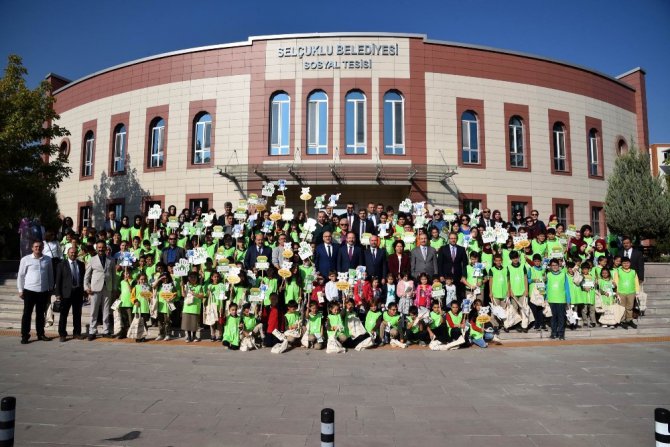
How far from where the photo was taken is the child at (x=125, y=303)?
10422mm

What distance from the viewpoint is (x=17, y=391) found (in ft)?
20.2

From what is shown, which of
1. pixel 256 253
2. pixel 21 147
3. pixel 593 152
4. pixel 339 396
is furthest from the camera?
pixel 593 152

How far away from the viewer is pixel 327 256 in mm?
10742

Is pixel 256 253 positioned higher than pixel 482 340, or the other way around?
pixel 256 253

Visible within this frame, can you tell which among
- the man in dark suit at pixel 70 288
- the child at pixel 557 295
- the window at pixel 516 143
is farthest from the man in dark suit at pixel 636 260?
the man in dark suit at pixel 70 288

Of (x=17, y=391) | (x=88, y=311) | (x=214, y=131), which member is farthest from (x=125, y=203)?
(x=17, y=391)

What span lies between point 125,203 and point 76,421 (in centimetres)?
1968

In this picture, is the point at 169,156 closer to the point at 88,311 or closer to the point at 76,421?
the point at 88,311

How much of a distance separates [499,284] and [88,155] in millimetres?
23750

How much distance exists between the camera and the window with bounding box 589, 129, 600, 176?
76.6 feet

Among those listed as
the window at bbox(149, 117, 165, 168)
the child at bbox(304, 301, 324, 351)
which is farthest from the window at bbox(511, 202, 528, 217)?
the window at bbox(149, 117, 165, 168)

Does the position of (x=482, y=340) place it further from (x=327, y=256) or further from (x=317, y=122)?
(x=317, y=122)

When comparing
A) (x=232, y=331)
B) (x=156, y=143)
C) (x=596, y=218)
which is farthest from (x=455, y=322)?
(x=156, y=143)

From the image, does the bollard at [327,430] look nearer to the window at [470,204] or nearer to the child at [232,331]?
the child at [232,331]
